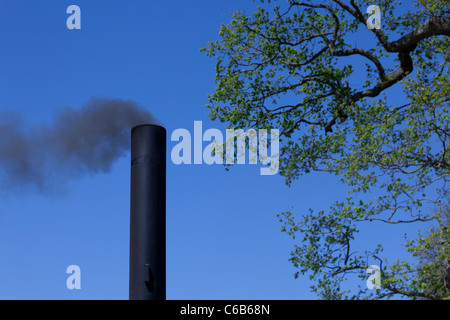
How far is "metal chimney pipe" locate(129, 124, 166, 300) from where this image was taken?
5.55 metres

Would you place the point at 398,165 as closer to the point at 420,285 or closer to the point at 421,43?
the point at 420,285

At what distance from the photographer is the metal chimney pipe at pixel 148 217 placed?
218 inches

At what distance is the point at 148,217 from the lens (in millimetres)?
5648

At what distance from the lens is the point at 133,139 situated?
6.01 meters

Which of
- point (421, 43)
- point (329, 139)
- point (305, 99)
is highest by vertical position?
point (421, 43)
